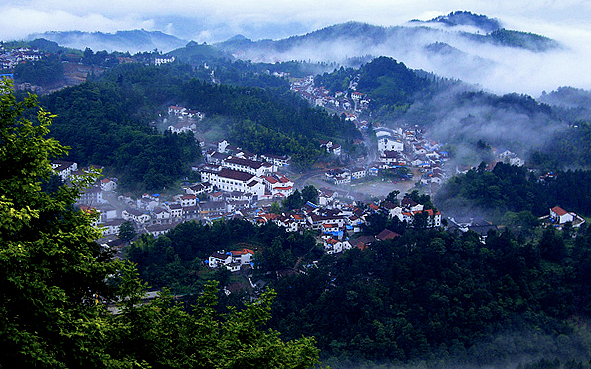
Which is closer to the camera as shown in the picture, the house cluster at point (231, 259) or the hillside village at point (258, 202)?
the house cluster at point (231, 259)

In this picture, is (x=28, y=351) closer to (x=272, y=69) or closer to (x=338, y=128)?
(x=338, y=128)

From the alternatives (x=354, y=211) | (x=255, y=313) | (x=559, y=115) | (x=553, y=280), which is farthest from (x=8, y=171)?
(x=559, y=115)

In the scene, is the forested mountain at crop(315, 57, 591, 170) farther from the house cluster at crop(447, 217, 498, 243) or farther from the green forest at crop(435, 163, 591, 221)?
the house cluster at crop(447, 217, 498, 243)

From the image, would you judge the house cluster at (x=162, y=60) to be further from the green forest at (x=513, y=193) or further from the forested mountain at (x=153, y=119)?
the green forest at (x=513, y=193)

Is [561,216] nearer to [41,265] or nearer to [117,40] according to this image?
[41,265]

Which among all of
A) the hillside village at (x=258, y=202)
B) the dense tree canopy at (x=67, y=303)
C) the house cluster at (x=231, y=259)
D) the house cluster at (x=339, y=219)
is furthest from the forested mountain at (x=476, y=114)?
the dense tree canopy at (x=67, y=303)

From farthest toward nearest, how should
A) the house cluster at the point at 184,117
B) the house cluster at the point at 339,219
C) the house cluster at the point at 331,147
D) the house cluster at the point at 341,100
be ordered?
the house cluster at the point at 341,100 < the house cluster at the point at 184,117 < the house cluster at the point at 331,147 < the house cluster at the point at 339,219

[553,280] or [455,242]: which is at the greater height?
[455,242]
